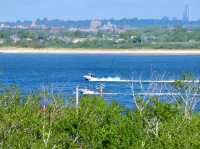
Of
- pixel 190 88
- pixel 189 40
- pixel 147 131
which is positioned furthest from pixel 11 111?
pixel 189 40

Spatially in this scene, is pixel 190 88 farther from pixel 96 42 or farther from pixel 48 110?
pixel 96 42

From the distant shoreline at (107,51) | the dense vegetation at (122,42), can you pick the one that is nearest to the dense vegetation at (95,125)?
the distant shoreline at (107,51)

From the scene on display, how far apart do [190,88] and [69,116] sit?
458 cm

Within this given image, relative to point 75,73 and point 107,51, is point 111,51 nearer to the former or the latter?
point 107,51

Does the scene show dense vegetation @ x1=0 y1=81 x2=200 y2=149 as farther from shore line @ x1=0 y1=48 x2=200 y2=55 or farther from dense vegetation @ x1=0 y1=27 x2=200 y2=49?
dense vegetation @ x1=0 y1=27 x2=200 y2=49

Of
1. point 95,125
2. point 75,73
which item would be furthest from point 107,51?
point 95,125

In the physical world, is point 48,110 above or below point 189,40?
above

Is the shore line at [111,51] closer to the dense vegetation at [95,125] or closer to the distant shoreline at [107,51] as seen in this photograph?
the distant shoreline at [107,51]

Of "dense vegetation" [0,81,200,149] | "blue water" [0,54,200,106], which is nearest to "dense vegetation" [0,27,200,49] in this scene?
"blue water" [0,54,200,106]

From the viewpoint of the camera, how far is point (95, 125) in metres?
23.7

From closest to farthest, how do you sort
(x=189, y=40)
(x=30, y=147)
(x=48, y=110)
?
(x=30, y=147) → (x=48, y=110) → (x=189, y=40)

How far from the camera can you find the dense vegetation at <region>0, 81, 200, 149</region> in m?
22.6

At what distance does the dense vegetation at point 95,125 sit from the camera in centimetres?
2262

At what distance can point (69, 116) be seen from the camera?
24438mm
